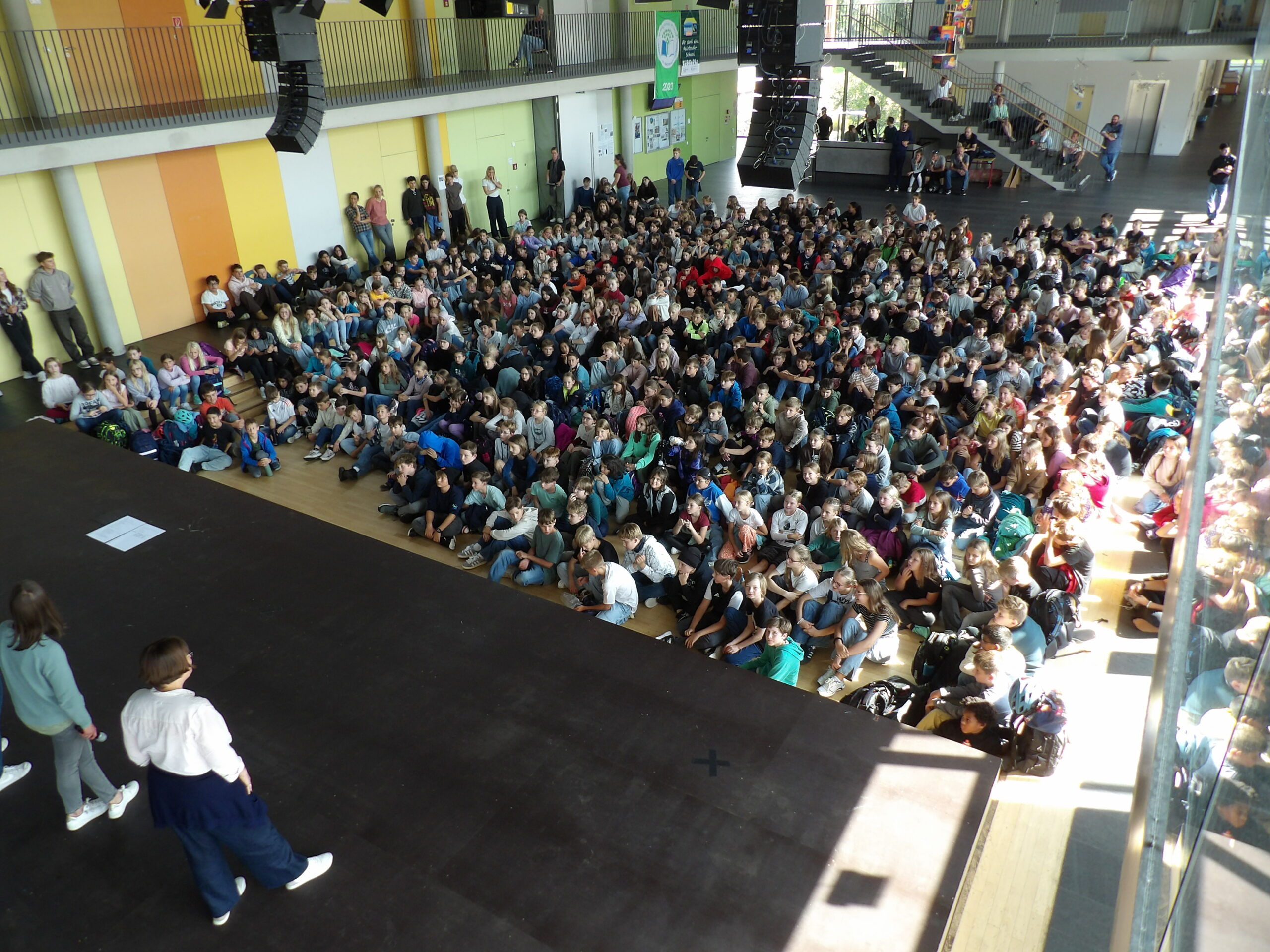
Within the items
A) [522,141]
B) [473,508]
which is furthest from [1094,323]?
[522,141]

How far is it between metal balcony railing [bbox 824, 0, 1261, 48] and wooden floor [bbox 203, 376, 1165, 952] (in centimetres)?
1570

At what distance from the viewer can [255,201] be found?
42.9 ft

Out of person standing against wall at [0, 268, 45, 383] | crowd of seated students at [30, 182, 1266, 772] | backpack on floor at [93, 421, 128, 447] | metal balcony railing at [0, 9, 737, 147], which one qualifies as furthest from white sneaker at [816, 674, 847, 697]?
person standing against wall at [0, 268, 45, 383]

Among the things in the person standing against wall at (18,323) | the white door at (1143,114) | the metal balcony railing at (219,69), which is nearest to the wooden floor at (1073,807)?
the person standing against wall at (18,323)

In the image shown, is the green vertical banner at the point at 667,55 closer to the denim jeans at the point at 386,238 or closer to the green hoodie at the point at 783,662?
the denim jeans at the point at 386,238

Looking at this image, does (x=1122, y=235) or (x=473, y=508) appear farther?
(x=1122, y=235)

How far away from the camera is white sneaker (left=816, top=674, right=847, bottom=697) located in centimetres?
561

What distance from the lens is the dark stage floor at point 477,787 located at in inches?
141

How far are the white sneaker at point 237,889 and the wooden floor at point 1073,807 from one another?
307 cm

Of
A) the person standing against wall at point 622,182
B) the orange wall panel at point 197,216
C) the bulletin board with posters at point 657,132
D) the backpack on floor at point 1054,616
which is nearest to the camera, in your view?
the backpack on floor at point 1054,616

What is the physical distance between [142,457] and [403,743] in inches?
178

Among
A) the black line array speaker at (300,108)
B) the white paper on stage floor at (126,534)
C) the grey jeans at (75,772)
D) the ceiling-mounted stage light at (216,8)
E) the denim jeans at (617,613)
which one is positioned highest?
the ceiling-mounted stage light at (216,8)

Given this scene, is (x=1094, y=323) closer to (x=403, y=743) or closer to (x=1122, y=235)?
(x=1122, y=235)

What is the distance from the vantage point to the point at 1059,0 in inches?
757
